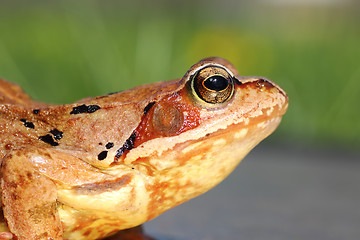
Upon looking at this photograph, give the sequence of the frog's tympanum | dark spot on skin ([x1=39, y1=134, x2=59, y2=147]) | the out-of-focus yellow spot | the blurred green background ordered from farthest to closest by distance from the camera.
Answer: the out-of-focus yellow spot, the blurred green background, dark spot on skin ([x1=39, y1=134, x2=59, y2=147]), the frog's tympanum

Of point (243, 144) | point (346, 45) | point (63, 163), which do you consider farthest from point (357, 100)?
point (63, 163)

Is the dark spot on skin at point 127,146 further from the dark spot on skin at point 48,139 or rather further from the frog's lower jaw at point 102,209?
the dark spot on skin at point 48,139

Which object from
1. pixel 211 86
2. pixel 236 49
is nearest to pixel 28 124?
pixel 211 86

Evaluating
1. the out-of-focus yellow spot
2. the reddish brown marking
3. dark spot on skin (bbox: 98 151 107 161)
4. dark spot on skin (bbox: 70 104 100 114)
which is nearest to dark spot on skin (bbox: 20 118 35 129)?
dark spot on skin (bbox: 70 104 100 114)

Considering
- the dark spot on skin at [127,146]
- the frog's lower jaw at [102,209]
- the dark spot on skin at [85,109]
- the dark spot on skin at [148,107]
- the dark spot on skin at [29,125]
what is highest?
the dark spot on skin at [85,109]

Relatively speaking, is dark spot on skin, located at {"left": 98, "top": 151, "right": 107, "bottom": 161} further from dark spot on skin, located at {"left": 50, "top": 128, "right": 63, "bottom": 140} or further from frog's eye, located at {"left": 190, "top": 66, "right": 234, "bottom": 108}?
frog's eye, located at {"left": 190, "top": 66, "right": 234, "bottom": 108}

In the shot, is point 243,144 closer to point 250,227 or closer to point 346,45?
point 250,227

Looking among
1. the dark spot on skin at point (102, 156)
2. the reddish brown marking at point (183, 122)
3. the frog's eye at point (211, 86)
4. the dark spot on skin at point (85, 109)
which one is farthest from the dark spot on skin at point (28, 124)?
the frog's eye at point (211, 86)
